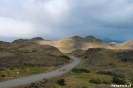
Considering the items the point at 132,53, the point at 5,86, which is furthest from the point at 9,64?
the point at 132,53

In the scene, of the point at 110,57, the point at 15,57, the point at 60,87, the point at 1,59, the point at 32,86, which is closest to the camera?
the point at 32,86

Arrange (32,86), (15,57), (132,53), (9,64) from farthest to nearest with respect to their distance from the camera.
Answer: (132,53) → (15,57) → (9,64) → (32,86)

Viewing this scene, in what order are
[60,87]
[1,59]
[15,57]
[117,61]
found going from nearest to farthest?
[60,87] → [1,59] → [15,57] → [117,61]

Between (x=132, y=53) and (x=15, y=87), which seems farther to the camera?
(x=132, y=53)

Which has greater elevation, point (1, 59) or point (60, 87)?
point (1, 59)

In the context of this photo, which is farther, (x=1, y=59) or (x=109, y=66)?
(x=109, y=66)

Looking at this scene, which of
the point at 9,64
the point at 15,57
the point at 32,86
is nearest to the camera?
the point at 32,86

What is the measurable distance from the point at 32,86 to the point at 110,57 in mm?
51392

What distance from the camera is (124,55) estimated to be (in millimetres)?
76562

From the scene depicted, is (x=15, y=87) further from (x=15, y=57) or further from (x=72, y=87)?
(x=15, y=57)

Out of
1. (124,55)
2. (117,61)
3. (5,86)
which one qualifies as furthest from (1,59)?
(124,55)

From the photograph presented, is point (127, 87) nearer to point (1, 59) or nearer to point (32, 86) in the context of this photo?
point (32, 86)

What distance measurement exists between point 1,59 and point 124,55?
44339mm

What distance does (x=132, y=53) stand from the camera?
3231 inches
